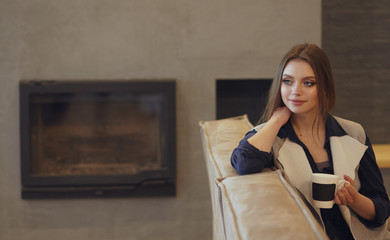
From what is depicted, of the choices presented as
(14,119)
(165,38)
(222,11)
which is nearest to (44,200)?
(14,119)

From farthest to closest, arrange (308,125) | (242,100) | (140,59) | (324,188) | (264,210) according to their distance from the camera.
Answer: (242,100), (140,59), (308,125), (324,188), (264,210)

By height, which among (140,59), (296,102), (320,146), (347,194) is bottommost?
A: (347,194)

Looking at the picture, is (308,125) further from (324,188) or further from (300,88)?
(324,188)

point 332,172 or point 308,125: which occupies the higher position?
point 308,125

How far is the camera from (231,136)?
4.66 ft

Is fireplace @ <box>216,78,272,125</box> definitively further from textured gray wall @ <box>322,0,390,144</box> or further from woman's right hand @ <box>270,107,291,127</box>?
woman's right hand @ <box>270,107,291,127</box>

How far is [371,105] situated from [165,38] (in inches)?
64.2

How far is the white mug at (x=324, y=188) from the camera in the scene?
1075 millimetres

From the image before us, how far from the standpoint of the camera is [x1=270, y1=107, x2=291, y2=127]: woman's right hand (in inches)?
50.4

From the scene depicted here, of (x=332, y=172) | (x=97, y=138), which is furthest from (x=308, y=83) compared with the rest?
(x=97, y=138)

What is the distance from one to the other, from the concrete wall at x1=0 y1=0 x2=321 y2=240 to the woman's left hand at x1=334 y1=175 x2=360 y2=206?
1.50 m

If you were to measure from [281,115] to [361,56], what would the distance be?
2.09 m

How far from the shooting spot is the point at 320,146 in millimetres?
1321

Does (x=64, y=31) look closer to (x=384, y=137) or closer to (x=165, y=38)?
(x=165, y=38)
